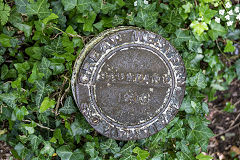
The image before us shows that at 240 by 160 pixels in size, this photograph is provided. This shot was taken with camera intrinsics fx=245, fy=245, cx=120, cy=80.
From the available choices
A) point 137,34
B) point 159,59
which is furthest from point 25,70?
point 159,59

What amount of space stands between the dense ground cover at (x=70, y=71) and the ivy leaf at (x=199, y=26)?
12 mm

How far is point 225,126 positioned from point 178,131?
138 cm

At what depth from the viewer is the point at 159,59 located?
101 inches

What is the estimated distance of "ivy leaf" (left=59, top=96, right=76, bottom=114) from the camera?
102 inches

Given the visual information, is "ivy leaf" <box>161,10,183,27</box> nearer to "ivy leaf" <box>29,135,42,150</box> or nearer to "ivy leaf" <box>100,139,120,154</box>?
"ivy leaf" <box>100,139,120,154</box>

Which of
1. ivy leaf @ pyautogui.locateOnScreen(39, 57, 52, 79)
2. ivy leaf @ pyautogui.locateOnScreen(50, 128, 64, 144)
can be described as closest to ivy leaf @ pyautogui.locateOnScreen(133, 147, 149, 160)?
ivy leaf @ pyautogui.locateOnScreen(50, 128, 64, 144)

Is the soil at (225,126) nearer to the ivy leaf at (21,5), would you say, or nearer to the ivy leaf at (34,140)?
the ivy leaf at (34,140)

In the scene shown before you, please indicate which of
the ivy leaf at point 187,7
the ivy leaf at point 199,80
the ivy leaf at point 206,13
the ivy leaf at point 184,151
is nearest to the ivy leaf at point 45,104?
the ivy leaf at point 184,151

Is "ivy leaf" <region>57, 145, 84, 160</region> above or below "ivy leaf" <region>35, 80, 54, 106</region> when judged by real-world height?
below

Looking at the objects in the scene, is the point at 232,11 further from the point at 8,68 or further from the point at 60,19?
the point at 8,68

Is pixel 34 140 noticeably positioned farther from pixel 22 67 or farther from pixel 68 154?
pixel 22 67

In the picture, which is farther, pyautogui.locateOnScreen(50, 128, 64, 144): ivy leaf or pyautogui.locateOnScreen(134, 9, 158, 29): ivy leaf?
pyautogui.locateOnScreen(134, 9, 158, 29): ivy leaf

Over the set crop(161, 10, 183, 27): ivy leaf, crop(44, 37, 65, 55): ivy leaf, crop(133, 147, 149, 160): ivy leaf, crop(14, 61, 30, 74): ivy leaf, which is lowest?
crop(133, 147, 149, 160): ivy leaf

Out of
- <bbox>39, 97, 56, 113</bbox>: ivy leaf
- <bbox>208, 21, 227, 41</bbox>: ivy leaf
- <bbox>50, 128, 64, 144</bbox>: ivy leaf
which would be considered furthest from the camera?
<bbox>208, 21, 227, 41</bbox>: ivy leaf
